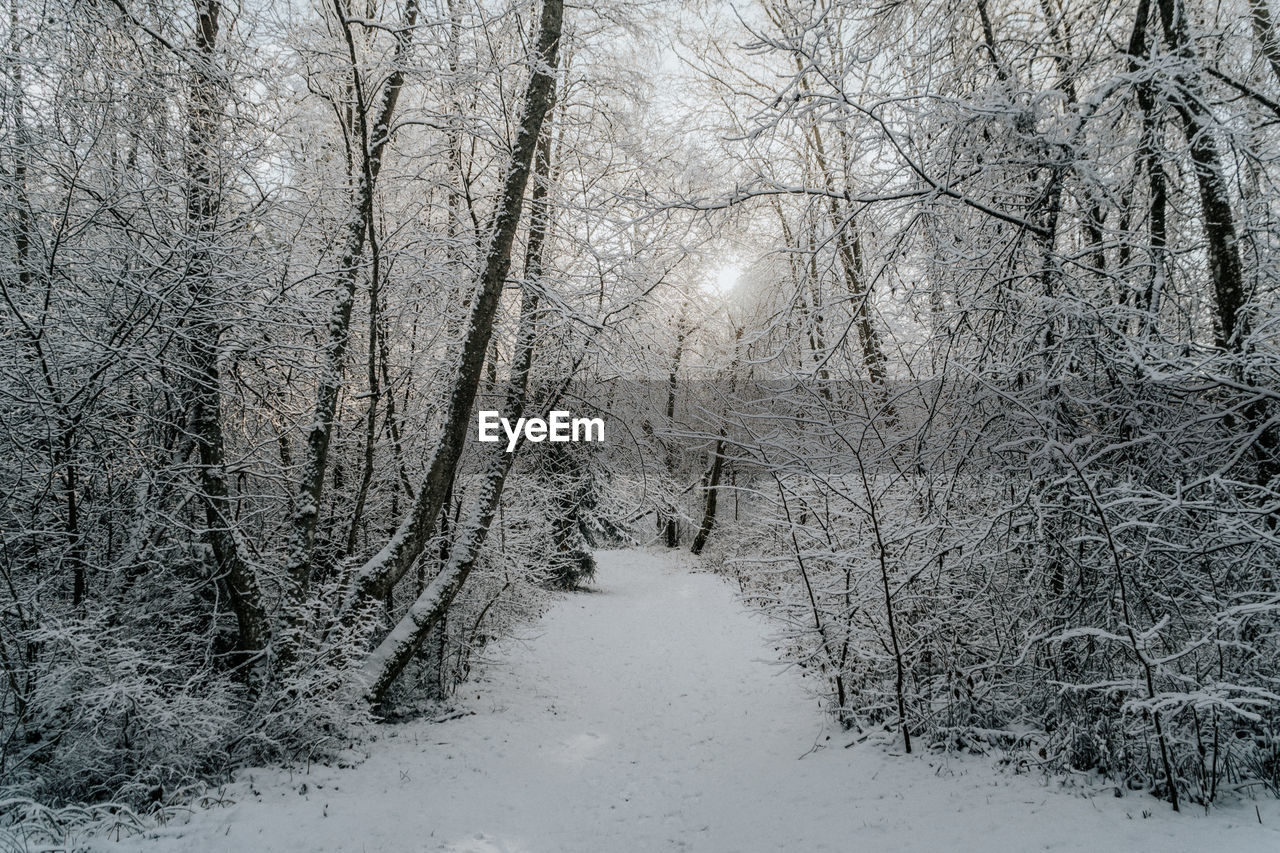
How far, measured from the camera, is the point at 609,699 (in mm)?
7758

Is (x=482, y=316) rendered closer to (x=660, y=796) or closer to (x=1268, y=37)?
(x=660, y=796)

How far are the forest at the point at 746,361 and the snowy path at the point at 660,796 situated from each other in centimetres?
43

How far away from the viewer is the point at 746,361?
3689 millimetres

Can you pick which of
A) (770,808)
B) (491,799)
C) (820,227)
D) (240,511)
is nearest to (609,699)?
(491,799)

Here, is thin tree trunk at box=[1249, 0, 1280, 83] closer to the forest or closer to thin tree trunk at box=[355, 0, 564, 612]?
the forest

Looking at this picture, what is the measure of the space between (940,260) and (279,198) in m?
5.45

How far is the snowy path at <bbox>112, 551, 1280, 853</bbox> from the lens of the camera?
355 centimetres

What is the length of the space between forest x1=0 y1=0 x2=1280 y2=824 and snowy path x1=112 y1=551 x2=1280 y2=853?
16.9 inches

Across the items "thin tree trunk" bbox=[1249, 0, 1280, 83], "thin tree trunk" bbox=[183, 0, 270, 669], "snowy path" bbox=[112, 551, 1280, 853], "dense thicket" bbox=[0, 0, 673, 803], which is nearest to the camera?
"thin tree trunk" bbox=[1249, 0, 1280, 83]

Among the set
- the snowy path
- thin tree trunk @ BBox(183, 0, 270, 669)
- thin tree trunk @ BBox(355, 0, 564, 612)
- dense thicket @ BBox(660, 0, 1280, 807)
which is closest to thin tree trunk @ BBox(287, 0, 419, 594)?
thin tree trunk @ BBox(183, 0, 270, 669)

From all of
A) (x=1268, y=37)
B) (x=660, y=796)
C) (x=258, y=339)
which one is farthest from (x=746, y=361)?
(x=258, y=339)

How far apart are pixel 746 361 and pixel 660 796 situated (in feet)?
12.6

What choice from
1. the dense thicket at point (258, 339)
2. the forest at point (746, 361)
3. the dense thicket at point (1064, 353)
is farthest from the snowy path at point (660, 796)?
the dense thicket at point (258, 339)

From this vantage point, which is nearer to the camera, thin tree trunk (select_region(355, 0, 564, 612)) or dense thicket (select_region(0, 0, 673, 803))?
dense thicket (select_region(0, 0, 673, 803))
